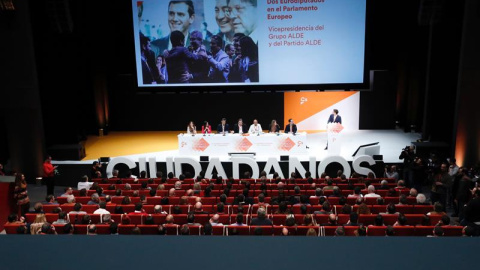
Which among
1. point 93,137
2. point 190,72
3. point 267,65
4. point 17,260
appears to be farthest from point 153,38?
point 17,260

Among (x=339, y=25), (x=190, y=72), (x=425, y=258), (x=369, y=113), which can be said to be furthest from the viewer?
(x=369, y=113)

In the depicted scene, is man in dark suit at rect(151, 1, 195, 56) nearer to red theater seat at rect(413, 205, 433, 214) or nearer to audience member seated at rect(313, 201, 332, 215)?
audience member seated at rect(313, 201, 332, 215)

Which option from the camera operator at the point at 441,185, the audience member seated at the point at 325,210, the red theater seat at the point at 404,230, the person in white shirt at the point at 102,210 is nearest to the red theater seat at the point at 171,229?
the person in white shirt at the point at 102,210

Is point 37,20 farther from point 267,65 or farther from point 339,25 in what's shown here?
point 339,25

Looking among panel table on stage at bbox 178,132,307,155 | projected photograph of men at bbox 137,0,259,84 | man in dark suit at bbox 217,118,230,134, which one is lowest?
panel table on stage at bbox 178,132,307,155

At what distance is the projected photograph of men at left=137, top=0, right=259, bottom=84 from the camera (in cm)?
1561

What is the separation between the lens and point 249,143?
47.0ft

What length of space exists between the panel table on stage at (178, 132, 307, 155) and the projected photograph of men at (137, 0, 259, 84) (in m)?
2.81

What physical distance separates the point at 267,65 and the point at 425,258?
48.8 feet

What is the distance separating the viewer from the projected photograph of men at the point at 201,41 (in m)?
15.6

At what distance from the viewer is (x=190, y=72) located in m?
16.4

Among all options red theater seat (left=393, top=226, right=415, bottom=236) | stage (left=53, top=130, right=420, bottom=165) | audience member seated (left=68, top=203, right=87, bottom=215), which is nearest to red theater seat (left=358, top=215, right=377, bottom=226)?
red theater seat (left=393, top=226, right=415, bottom=236)

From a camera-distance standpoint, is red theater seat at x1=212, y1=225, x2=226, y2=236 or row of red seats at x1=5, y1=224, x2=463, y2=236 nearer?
row of red seats at x1=5, y1=224, x2=463, y2=236

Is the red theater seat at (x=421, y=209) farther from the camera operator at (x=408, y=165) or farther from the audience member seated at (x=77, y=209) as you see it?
the audience member seated at (x=77, y=209)
